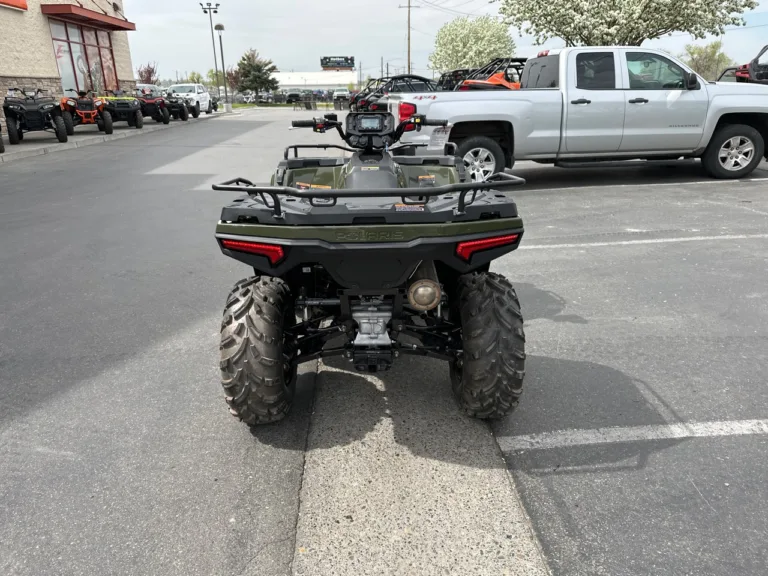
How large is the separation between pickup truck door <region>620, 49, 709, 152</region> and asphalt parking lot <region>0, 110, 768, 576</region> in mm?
3859

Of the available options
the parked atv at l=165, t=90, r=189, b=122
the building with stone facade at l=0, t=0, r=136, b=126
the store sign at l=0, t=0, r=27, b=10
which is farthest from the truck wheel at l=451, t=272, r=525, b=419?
the parked atv at l=165, t=90, r=189, b=122

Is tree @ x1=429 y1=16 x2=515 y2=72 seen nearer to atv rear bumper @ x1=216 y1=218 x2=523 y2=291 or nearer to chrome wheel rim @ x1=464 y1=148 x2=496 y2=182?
chrome wheel rim @ x1=464 y1=148 x2=496 y2=182

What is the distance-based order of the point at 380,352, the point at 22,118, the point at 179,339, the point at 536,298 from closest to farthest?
1. the point at 380,352
2. the point at 179,339
3. the point at 536,298
4. the point at 22,118

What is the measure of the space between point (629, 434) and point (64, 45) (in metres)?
27.3

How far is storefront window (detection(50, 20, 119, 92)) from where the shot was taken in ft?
76.6

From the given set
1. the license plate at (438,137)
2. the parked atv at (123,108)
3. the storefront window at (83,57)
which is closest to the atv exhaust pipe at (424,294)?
the license plate at (438,137)

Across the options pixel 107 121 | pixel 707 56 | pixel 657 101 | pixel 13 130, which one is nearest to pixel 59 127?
pixel 13 130

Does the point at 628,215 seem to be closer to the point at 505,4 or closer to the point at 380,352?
the point at 380,352

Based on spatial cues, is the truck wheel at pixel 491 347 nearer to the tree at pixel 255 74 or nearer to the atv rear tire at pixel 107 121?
the atv rear tire at pixel 107 121

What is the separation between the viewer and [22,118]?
586 inches

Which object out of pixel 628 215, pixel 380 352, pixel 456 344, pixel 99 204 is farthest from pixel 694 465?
pixel 99 204

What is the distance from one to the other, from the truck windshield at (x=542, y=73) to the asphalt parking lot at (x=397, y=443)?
451 cm

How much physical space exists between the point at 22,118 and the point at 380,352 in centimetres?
1610

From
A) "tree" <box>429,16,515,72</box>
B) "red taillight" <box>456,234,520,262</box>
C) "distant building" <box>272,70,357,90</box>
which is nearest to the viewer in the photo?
"red taillight" <box>456,234,520,262</box>
